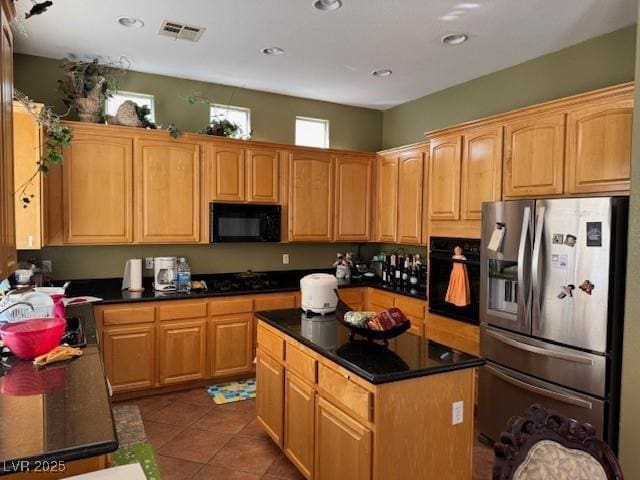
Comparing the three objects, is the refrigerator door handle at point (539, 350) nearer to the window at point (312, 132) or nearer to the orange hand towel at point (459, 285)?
the orange hand towel at point (459, 285)

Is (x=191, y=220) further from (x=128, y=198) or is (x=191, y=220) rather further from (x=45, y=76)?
(x=45, y=76)

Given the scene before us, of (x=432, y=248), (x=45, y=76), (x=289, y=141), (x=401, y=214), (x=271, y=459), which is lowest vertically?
(x=271, y=459)

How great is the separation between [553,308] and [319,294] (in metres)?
1.44

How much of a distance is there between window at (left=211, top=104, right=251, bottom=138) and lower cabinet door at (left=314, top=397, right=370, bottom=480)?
3187 mm

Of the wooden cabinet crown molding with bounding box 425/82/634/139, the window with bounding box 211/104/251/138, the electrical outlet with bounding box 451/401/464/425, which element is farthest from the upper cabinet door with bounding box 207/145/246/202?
the electrical outlet with bounding box 451/401/464/425

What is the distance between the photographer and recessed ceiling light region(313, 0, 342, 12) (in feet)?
9.22

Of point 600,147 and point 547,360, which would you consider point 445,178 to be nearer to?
point 600,147

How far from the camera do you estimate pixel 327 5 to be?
2.86 meters

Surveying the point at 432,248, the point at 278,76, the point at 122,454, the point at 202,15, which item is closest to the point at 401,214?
the point at 432,248

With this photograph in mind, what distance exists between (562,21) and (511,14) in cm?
40

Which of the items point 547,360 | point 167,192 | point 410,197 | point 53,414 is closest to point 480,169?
point 410,197

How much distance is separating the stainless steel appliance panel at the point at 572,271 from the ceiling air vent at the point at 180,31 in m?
2.71

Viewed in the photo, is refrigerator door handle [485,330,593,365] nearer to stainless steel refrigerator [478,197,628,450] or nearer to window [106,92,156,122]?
stainless steel refrigerator [478,197,628,450]

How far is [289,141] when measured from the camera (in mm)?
5047
